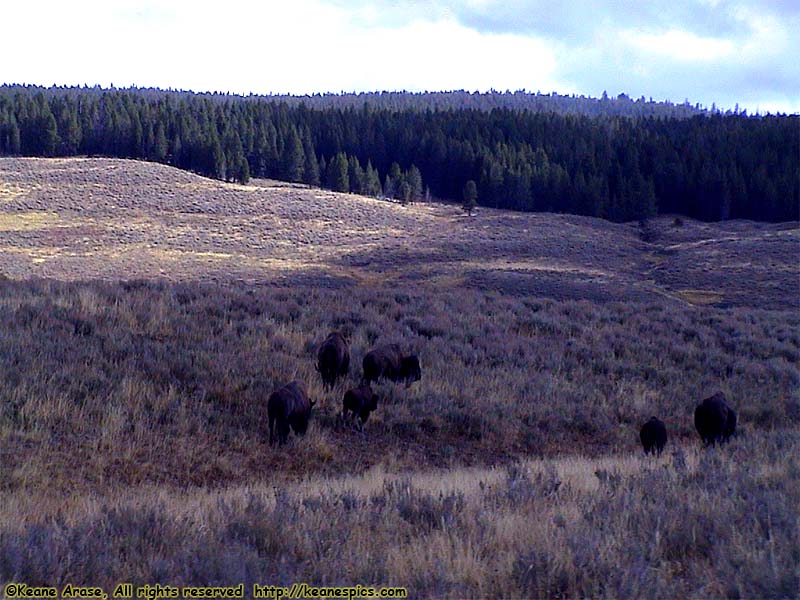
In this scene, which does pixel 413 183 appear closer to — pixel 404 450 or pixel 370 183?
pixel 370 183

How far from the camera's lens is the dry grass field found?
4.82 meters

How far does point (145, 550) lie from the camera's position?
5.06m

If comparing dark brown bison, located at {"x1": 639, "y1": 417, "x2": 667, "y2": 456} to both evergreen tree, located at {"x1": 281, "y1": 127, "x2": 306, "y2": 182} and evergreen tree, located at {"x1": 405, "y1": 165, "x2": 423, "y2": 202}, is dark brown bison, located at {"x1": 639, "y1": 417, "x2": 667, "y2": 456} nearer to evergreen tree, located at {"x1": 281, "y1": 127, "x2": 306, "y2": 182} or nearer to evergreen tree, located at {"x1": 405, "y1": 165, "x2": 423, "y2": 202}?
evergreen tree, located at {"x1": 405, "y1": 165, "x2": 423, "y2": 202}

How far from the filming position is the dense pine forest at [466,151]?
8856cm

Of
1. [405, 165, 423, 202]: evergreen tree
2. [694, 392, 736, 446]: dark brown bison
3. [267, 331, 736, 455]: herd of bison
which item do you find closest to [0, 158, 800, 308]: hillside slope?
[405, 165, 423, 202]: evergreen tree

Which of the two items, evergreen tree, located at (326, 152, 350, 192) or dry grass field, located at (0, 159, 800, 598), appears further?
evergreen tree, located at (326, 152, 350, 192)

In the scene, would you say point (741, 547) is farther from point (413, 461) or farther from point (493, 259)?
point (493, 259)

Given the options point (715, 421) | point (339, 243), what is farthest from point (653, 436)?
point (339, 243)

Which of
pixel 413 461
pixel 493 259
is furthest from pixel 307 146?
pixel 413 461

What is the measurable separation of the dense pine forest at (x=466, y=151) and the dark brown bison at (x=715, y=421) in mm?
77603

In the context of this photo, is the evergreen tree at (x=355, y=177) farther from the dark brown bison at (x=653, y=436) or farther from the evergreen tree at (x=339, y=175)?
the dark brown bison at (x=653, y=436)

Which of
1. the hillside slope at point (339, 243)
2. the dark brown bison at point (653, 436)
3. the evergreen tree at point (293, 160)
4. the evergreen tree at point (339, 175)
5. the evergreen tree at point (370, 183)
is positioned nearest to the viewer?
the dark brown bison at point (653, 436)

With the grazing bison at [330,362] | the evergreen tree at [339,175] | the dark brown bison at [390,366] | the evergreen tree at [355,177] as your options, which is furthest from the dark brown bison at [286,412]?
the evergreen tree at [355,177]

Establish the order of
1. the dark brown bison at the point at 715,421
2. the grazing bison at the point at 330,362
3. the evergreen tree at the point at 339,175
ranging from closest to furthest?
the dark brown bison at the point at 715,421 < the grazing bison at the point at 330,362 < the evergreen tree at the point at 339,175
